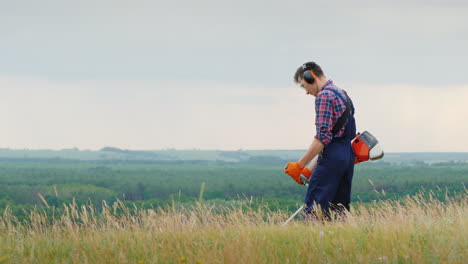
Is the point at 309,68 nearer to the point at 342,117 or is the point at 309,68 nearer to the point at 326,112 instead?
the point at 326,112

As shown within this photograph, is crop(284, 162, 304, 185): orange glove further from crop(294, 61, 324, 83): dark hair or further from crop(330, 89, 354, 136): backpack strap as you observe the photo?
crop(294, 61, 324, 83): dark hair

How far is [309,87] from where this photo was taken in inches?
291

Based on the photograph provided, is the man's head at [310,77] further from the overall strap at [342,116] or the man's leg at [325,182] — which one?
the man's leg at [325,182]

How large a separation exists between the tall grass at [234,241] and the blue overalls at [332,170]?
302 mm

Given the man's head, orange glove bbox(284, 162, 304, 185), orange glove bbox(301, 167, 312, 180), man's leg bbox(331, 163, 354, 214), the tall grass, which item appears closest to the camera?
the tall grass

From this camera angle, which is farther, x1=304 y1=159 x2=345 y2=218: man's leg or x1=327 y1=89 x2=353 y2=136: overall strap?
x1=304 y1=159 x2=345 y2=218: man's leg

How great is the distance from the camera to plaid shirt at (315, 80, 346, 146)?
7250mm

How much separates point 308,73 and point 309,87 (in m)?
0.19

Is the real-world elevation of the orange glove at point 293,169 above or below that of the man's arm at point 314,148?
below

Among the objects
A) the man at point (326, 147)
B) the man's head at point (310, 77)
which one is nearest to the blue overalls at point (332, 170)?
the man at point (326, 147)

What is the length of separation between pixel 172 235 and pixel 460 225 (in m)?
2.93

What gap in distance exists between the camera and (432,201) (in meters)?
9.42

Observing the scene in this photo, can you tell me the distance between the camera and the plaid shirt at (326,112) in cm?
725

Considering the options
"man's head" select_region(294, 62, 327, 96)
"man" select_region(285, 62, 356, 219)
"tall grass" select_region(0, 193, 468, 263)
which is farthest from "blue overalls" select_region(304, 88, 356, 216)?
"tall grass" select_region(0, 193, 468, 263)
